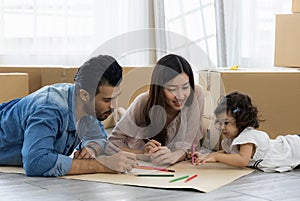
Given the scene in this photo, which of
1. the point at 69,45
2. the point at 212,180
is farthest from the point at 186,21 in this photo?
the point at 212,180

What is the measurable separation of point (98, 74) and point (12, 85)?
983 millimetres

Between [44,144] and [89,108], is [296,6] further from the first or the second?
[44,144]

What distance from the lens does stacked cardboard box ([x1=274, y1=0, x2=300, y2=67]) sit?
317 cm

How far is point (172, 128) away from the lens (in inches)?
97.0

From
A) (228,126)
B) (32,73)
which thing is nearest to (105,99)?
(228,126)

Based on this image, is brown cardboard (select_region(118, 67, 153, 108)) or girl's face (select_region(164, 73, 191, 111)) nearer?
girl's face (select_region(164, 73, 191, 111))

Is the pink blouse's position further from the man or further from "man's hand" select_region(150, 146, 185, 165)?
the man

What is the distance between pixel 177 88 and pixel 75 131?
0.39m

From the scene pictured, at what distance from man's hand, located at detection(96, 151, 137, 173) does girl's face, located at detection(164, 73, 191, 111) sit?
291 mm

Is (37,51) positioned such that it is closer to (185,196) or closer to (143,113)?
(143,113)

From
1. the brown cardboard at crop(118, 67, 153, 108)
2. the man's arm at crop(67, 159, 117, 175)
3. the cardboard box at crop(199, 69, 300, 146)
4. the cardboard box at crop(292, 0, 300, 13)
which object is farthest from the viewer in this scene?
the cardboard box at crop(292, 0, 300, 13)

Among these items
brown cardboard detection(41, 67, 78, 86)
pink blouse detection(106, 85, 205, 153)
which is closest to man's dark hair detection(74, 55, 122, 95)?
pink blouse detection(106, 85, 205, 153)

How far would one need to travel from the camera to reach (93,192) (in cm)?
194

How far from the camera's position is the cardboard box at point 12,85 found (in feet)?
9.73
